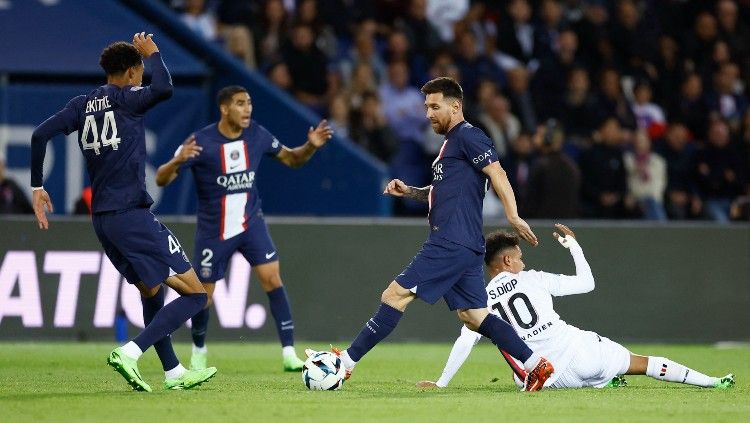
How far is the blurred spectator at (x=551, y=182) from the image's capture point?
51.6 ft

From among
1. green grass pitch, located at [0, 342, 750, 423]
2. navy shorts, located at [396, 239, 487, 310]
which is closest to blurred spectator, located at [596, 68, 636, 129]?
green grass pitch, located at [0, 342, 750, 423]

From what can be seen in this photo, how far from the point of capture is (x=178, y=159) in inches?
417

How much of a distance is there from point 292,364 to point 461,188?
279 cm

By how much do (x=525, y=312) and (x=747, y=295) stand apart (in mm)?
6210

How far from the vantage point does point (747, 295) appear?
49.9ft

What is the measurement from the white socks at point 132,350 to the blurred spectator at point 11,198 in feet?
21.3

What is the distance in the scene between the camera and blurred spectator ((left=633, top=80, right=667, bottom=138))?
19391 mm

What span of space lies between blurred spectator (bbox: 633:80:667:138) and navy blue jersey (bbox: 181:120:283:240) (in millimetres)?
8898

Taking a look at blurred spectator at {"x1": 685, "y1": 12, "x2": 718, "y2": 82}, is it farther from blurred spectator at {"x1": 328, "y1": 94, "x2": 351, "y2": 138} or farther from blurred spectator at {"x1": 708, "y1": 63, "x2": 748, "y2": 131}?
blurred spectator at {"x1": 328, "y1": 94, "x2": 351, "y2": 138}

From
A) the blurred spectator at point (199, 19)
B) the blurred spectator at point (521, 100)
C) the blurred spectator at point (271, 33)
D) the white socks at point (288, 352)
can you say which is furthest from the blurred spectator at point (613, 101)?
the white socks at point (288, 352)

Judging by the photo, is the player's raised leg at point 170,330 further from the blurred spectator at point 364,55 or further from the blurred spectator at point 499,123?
the blurred spectator at point 364,55

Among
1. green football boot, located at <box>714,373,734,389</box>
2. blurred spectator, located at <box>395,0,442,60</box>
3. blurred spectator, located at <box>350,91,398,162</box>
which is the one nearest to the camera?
green football boot, located at <box>714,373,734,389</box>

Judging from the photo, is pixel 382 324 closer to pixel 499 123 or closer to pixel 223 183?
pixel 223 183

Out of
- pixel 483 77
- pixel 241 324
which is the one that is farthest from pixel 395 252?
pixel 483 77
